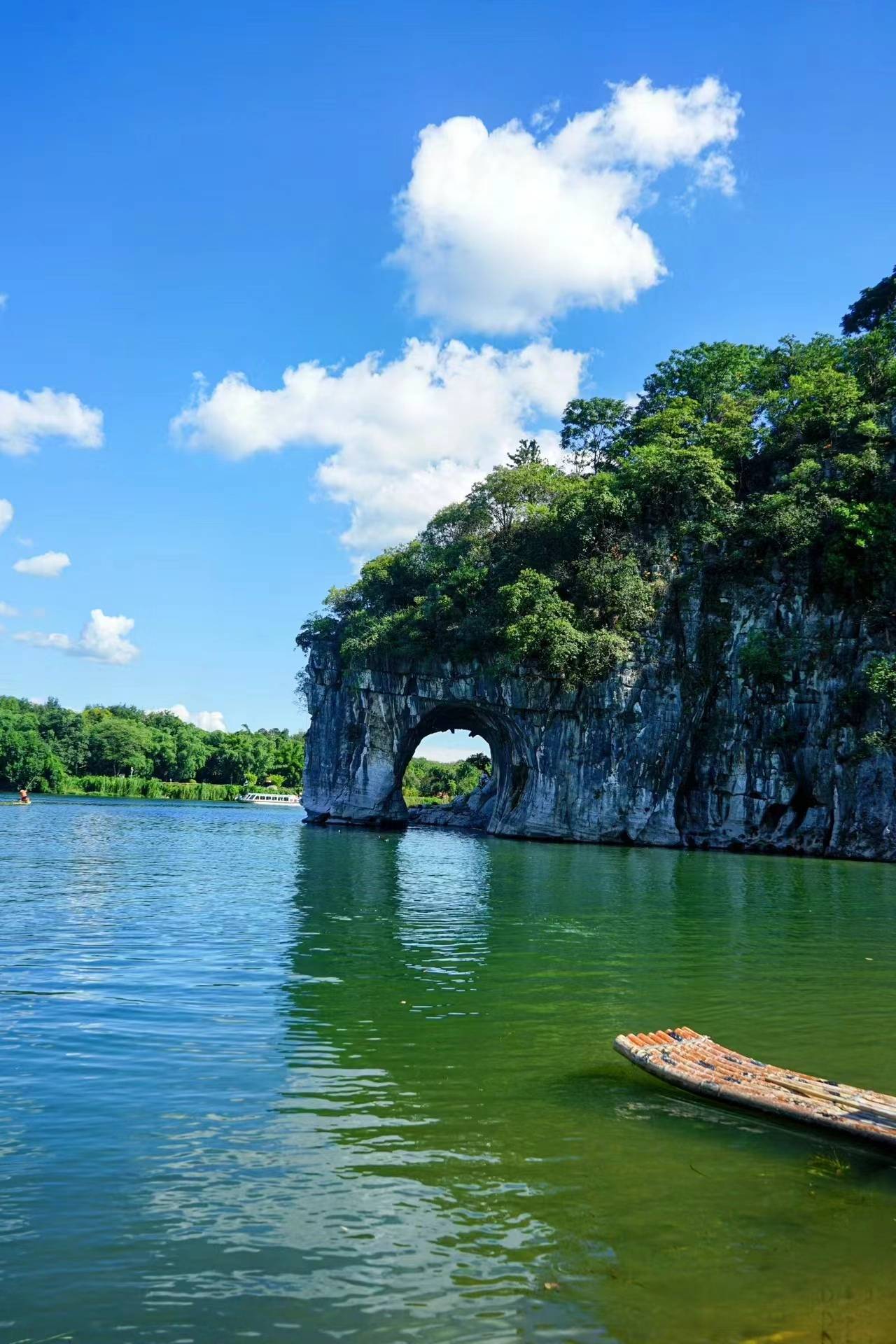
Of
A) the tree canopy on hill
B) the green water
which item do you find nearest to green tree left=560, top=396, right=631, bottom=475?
the tree canopy on hill

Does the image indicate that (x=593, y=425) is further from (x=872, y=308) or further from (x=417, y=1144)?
(x=417, y=1144)

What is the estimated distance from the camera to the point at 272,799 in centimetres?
9250

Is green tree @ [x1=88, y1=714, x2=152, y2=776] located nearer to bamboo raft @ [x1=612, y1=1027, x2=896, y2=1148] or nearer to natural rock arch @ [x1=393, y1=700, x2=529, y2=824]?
natural rock arch @ [x1=393, y1=700, x2=529, y2=824]

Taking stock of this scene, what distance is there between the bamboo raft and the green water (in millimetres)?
162

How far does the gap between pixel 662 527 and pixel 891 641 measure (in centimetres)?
1019

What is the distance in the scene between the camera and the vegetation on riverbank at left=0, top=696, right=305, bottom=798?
81.1 m

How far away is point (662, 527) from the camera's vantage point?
3972cm

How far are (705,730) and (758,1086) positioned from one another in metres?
33.6

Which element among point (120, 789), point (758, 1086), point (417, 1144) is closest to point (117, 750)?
point (120, 789)

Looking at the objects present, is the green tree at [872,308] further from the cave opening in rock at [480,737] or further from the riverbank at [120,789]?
the riverbank at [120,789]

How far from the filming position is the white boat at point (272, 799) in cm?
9238

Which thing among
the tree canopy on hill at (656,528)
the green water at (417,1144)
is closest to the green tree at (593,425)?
the tree canopy on hill at (656,528)

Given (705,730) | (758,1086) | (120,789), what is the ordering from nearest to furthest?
(758,1086) < (705,730) < (120,789)

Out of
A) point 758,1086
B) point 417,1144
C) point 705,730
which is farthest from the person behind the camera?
point 705,730
